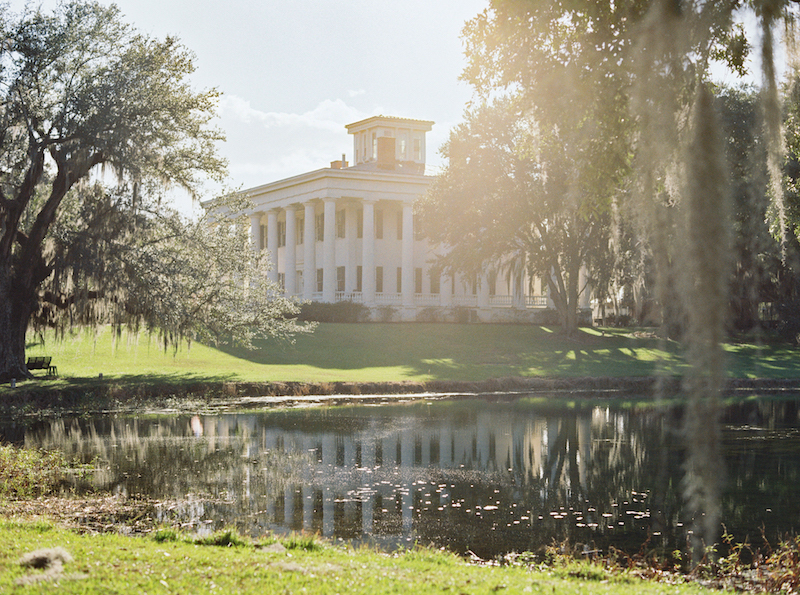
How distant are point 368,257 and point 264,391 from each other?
2751 cm

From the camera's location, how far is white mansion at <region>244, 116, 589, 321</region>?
57062 mm

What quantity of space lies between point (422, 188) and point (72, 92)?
35.3 metres

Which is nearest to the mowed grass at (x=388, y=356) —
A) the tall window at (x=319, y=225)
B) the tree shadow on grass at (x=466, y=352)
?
the tree shadow on grass at (x=466, y=352)

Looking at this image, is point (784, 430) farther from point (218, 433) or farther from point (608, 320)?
point (608, 320)

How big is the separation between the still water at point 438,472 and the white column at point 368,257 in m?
30.1

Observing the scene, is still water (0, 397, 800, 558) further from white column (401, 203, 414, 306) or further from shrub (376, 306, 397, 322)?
white column (401, 203, 414, 306)

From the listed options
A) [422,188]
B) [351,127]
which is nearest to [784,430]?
[422,188]

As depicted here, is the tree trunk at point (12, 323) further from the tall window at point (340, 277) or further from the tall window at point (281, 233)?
the tall window at point (281, 233)

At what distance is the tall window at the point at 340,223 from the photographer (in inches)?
Answer: 2384

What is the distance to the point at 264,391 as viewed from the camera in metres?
30.6

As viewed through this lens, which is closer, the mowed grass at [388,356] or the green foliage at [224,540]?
the green foliage at [224,540]

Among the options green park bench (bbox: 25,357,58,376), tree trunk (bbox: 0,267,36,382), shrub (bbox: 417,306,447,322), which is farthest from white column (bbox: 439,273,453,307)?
tree trunk (bbox: 0,267,36,382)

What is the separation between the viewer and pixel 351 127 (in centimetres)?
6938

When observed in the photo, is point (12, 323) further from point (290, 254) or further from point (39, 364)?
point (290, 254)
